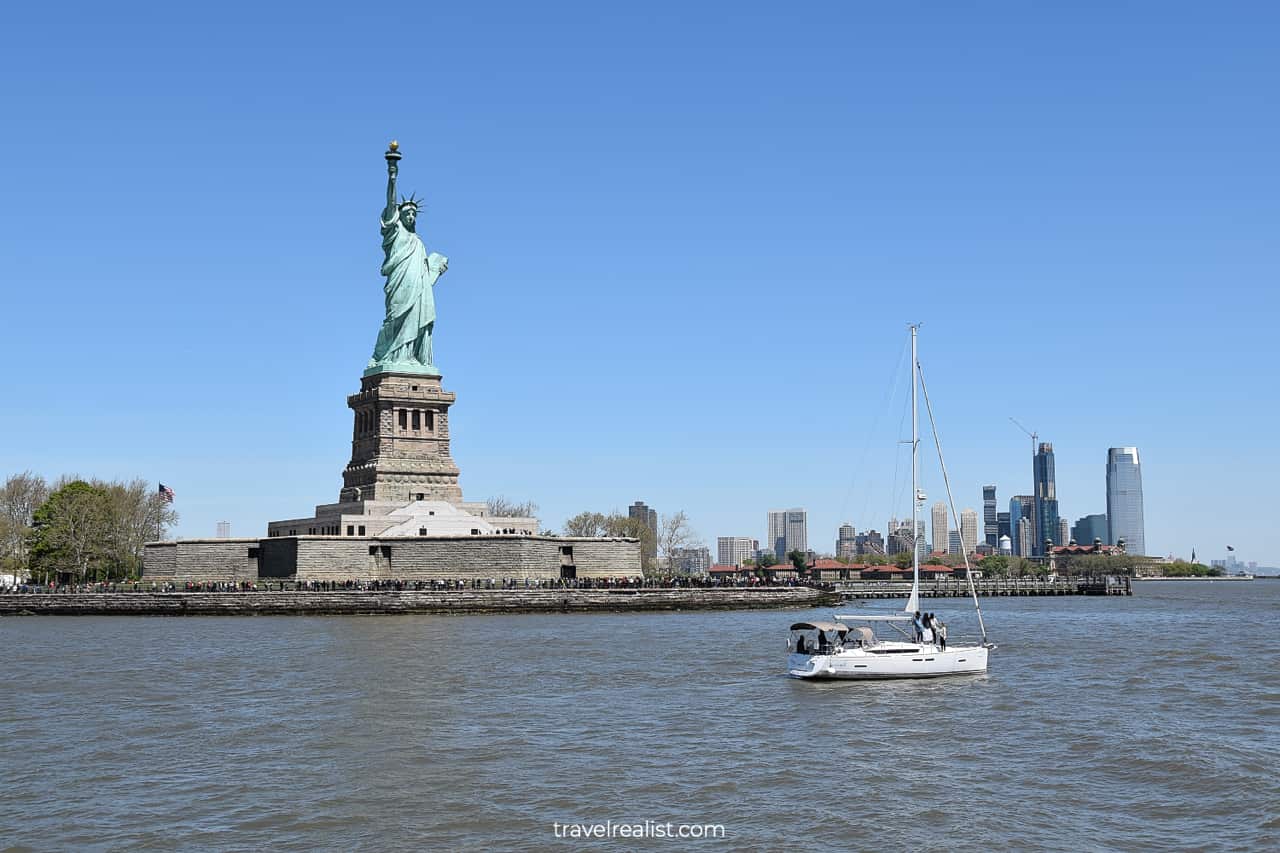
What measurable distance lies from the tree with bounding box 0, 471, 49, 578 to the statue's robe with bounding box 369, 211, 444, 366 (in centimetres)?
3730

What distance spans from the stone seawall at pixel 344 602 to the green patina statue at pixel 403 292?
24.4m

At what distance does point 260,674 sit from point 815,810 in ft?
86.9

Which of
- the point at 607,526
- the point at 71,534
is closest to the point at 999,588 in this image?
the point at 607,526

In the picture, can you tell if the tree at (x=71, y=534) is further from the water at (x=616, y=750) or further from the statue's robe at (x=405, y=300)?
the water at (x=616, y=750)

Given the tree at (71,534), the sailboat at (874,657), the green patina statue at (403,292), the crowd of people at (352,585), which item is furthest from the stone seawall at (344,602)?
the sailboat at (874,657)

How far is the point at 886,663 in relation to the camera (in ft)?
144

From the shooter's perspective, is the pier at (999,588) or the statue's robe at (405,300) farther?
the pier at (999,588)

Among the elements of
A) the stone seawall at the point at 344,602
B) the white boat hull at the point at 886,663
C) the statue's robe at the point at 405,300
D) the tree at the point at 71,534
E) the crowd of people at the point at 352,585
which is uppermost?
the statue's robe at the point at 405,300

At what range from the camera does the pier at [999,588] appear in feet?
517

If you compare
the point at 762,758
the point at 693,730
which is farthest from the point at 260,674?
the point at 762,758

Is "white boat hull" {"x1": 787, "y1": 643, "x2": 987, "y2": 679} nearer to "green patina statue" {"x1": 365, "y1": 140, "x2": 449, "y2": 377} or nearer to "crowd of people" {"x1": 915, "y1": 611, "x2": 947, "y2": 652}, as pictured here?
"crowd of people" {"x1": 915, "y1": 611, "x2": 947, "y2": 652}

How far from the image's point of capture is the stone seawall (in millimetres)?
81000

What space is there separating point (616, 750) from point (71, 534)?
278ft

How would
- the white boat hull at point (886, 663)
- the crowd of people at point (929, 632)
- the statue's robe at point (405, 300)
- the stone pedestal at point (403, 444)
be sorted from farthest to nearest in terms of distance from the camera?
the statue's robe at point (405, 300), the stone pedestal at point (403, 444), the crowd of people at point (929, 632), the white boat hull at point (886, 663)
